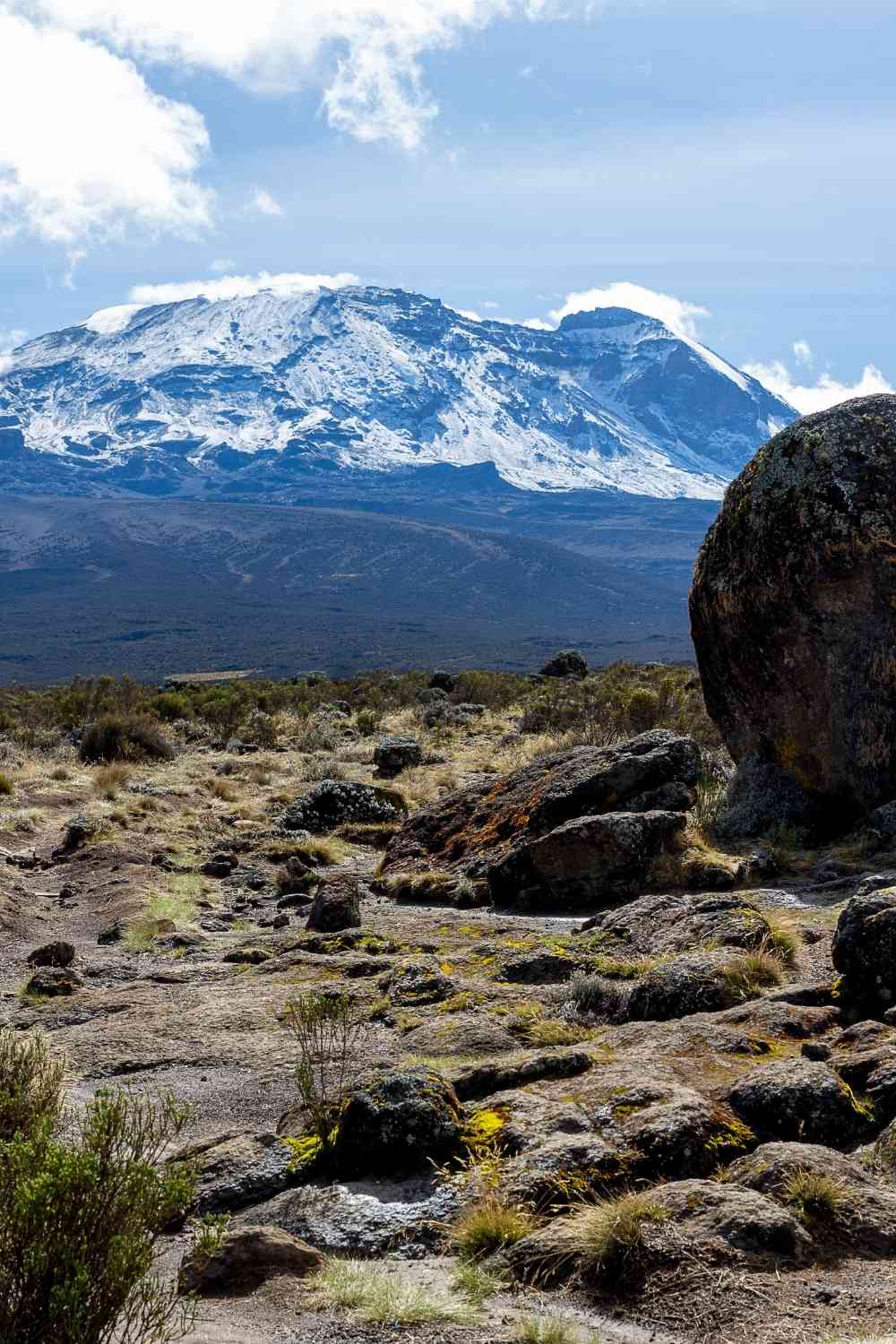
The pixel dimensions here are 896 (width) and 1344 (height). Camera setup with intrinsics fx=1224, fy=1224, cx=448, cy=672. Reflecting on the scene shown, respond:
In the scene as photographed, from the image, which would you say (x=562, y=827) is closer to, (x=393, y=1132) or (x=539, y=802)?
(x=539, y=802)

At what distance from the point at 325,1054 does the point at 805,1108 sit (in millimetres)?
2897

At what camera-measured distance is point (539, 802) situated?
13195mm

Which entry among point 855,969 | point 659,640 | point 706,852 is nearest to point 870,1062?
point 855,969

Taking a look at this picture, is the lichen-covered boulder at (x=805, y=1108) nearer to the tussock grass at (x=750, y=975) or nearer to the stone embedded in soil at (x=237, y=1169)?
the tussock grass at (x=750, y=975)

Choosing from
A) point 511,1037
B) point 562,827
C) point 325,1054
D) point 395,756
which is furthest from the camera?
point 395,756

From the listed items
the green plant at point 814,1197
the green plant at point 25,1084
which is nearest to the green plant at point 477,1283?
the green plant at point 814,1197

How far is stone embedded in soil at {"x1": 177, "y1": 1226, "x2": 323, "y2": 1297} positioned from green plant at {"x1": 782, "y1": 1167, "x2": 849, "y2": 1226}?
1946 millimetres

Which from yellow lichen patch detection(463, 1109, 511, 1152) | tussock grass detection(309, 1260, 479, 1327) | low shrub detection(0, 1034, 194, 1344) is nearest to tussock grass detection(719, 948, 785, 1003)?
yellow lichen patch detection(463, 1109, 511, 1152)

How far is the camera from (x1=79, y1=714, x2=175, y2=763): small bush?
2238 cm

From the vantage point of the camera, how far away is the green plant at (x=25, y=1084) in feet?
18.6

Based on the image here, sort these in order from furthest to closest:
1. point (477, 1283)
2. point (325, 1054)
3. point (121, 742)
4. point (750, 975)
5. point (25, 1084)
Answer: point (121, 742), point (750, 975), point (325, 1054), point (25, 1084), point (477, 1283)

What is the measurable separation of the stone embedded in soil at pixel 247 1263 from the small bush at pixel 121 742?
17908 mm

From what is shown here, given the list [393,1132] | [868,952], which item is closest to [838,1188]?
[393,1132]

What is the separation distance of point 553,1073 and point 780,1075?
4.03ft
